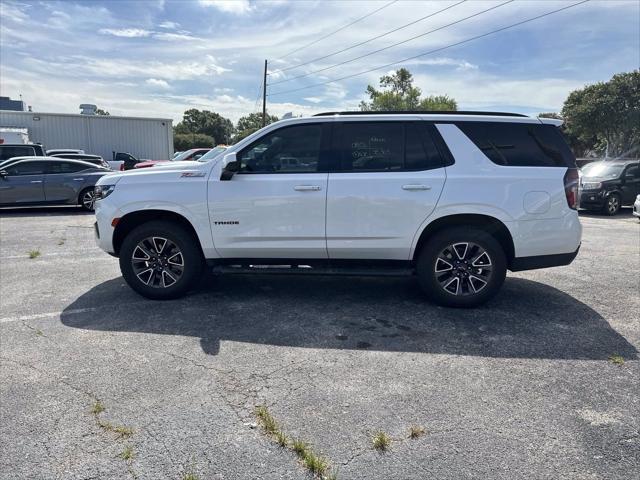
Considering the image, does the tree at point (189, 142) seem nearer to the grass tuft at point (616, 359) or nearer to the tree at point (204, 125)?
the tree at point (204, 125)

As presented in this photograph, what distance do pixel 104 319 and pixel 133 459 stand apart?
2.42 m

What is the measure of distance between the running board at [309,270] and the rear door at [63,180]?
9510 millimetres

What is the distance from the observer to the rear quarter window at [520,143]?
15.9 feet

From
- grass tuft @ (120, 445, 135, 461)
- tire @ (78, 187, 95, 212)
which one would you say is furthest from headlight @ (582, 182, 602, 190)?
grass tuft @ (120, 445, 135, 461)

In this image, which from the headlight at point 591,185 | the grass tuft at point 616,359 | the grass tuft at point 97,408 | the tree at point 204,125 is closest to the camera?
the grass tuft at point 97,408

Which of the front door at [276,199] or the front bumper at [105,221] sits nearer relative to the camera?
the front door at [276,199]

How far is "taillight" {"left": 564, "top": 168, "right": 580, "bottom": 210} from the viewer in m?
4.77

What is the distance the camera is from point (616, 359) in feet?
12.5

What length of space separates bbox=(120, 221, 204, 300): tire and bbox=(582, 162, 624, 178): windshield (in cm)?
1394

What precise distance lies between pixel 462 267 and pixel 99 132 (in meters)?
32.0

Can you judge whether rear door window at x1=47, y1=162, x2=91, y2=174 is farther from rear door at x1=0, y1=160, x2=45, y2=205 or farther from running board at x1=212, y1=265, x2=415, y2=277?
running board at x1=212, y1=265, x2=415, y2=277

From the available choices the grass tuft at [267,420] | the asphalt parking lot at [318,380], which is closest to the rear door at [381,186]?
the asphalt parking lot at [318,380]

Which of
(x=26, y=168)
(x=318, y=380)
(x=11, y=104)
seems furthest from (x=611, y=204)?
(x=11, y=104)

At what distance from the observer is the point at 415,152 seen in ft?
16.0
